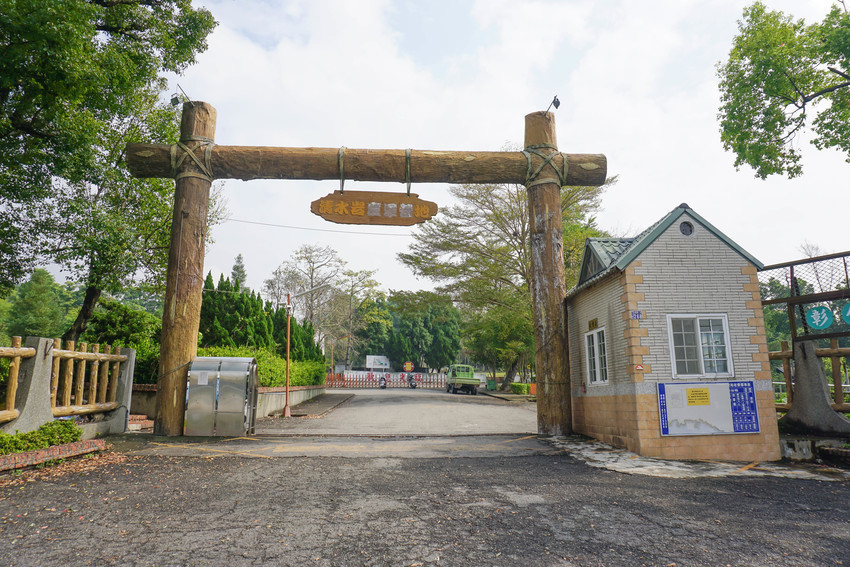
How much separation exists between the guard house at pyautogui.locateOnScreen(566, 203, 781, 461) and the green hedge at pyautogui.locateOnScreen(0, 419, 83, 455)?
29.2 feet

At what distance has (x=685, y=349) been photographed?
28.1 ft

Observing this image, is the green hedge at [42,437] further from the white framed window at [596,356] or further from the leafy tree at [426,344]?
the leafy tree at [426,344]

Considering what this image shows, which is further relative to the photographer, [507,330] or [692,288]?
[507,330]

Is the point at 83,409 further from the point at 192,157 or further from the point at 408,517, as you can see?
the point at 408,517

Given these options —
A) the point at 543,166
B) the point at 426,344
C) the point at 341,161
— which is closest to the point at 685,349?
the point at 543,166

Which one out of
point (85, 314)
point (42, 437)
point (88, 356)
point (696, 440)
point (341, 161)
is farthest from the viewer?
point (85, 314)

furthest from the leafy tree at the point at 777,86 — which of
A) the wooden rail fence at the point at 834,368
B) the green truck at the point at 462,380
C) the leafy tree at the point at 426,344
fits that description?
the leafy tree at the point at 426,344

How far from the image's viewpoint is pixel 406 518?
15.6ft

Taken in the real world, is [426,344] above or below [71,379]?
above

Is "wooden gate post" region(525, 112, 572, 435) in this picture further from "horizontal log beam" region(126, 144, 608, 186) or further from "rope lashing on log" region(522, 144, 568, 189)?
"horizontal log beam" region(126, 144, 608, 186)

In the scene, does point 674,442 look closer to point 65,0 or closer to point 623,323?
point 623,323

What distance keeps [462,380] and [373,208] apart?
1054 inches

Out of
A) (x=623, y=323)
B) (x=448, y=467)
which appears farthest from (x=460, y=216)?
(x=448, y=467)

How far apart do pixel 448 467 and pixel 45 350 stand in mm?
6433
